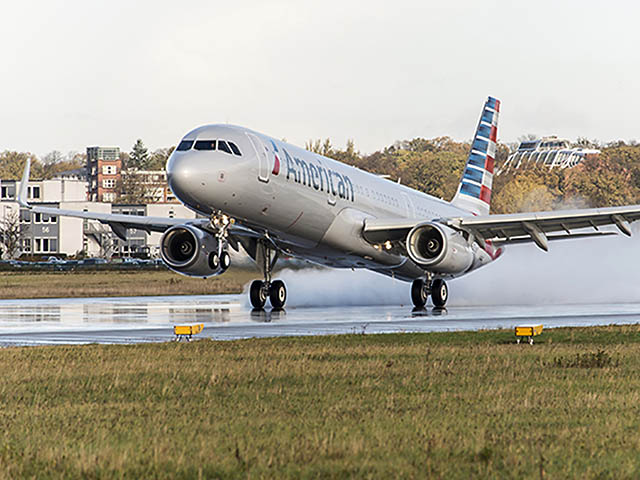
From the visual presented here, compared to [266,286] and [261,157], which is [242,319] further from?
A: [266,286]

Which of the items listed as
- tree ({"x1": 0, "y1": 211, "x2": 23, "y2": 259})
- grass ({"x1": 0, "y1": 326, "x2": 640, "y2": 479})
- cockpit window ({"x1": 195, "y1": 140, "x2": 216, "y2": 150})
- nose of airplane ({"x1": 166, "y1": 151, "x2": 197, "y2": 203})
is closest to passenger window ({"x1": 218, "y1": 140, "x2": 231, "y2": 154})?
cockpit window ({"x1": 195, "y1": 140, "x2": 216, "y2": 150})

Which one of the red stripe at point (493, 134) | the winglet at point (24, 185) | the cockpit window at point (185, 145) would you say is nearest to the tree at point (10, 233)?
the red stripe at point (493, 134)

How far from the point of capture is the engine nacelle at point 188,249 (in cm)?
3550

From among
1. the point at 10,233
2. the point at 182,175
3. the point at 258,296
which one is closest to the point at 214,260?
the point at 182,175

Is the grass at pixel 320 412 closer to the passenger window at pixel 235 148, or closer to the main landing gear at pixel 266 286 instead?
the passenger window at pixel 235 148

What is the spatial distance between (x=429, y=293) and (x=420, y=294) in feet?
1.51

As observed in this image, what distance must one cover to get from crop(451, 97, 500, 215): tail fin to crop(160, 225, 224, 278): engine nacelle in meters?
15.4

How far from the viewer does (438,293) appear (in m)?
39.2

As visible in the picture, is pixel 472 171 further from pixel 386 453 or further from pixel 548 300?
pixel 386 453


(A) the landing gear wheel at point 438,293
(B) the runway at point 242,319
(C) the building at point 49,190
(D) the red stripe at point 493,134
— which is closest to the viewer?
(B) the runway at point 242,319

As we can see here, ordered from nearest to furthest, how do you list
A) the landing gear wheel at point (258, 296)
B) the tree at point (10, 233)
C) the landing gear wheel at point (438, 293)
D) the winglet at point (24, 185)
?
the winglet at point (24, 185) → the landing gear wheel at point (258, 296) → the landing gear wheel at point (438, 293) → the tree at point (10, 233)

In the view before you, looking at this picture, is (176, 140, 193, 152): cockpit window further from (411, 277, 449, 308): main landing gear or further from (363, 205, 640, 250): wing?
(411, 277, 449, 308): main landing gear

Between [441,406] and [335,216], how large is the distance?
72.2 feet

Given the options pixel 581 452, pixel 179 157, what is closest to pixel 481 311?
pixel 179 157
